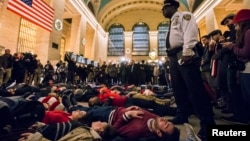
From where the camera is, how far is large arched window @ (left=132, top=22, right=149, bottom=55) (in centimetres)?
2385

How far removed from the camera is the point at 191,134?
160 centimetres

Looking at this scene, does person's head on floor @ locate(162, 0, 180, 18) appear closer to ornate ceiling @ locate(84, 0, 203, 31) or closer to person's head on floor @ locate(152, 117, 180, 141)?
person's head on floor @ locate(152, 117, 180, 141)

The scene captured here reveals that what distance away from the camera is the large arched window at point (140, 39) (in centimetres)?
2385

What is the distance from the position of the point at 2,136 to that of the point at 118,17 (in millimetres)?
24094

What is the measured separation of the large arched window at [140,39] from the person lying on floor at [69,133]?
22.3 meters

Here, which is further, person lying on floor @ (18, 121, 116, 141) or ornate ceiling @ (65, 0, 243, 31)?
ornate ceiling @ (65, 0, 243, 31)

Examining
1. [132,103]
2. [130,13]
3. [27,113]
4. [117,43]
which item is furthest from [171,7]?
[130,13]

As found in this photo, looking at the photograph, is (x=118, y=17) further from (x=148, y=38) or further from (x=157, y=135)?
(x=157, y=135)

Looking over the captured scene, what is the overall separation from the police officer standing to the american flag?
6.32m

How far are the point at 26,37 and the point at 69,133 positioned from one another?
483 inches

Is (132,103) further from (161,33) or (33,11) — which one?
(161,33)

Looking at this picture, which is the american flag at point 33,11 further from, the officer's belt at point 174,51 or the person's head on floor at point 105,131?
the person's head on floor at point 105,131

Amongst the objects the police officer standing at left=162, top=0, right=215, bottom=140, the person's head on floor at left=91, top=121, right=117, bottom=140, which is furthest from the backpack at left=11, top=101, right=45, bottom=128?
the police officer standing at left=162, top=0, right=215, bottom=140

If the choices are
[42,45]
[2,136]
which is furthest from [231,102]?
[42,45]
